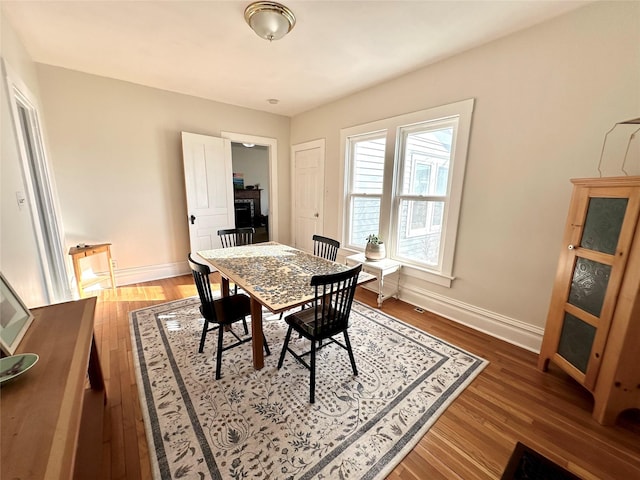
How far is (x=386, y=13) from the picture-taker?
1.85 metres

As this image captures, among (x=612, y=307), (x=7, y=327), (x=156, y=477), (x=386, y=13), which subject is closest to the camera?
(x=7, y=327)

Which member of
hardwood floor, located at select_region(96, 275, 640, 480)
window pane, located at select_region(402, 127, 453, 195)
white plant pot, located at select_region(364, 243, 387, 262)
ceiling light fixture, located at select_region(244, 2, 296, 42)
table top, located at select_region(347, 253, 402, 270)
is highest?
ceiling light fixture, located at select_region(244, 2, 296, 42)

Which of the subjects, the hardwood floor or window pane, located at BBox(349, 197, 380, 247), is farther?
window pane, located at BBox(349, 197, 380, 247)

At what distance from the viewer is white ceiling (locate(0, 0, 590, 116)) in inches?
71.7

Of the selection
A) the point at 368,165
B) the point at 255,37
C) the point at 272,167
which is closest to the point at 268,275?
the point at 255,37

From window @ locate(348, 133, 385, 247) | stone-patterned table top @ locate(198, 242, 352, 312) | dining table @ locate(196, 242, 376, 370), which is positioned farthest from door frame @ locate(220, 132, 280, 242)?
dining table @ locate(196, 242, 376, 370)

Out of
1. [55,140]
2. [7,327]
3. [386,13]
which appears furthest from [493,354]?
[55,140]

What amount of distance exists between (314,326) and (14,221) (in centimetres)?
208

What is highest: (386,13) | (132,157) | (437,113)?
(386,13)

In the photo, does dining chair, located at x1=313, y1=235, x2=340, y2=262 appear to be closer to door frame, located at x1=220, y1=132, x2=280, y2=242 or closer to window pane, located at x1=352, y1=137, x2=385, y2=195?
window pane, located at x1=352, y1=137, x2=385, y2=195

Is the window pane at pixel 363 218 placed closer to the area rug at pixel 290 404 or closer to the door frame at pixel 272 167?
the area rug at pixel 290 404

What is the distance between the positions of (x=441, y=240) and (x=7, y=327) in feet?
10.3

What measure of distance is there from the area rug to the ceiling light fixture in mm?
2537

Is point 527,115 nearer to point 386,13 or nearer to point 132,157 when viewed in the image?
point 386,13
